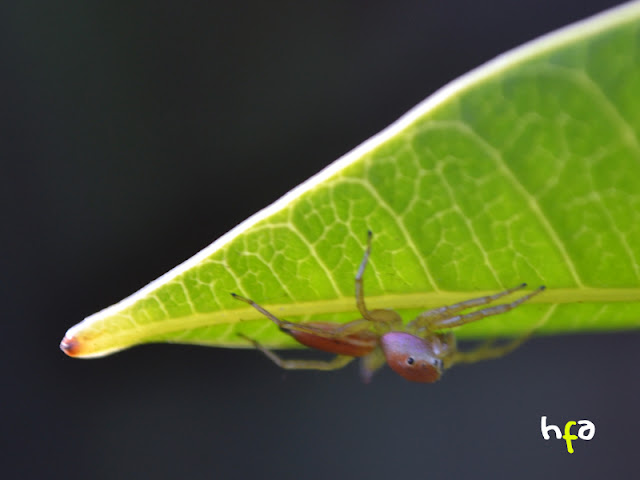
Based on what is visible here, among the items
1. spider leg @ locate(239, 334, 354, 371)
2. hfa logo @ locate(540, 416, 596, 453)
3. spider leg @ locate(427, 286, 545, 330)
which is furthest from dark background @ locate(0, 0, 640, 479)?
spider leg @ locate(427, 286, 545, 330)

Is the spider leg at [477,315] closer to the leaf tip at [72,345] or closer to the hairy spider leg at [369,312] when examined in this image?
the hairy spider leg at [369,312]

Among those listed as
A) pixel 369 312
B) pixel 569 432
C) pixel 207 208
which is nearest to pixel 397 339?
pixel 369 312

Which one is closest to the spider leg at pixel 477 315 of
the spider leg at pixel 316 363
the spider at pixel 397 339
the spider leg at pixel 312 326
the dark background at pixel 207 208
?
the spider at pixel 397 339

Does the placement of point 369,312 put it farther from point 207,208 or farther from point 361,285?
point 207,208

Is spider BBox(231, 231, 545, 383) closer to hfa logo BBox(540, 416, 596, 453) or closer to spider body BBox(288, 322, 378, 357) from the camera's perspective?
spider body BBox(288, 322, 378, 357)

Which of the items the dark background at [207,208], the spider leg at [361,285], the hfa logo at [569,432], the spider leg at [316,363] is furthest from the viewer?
the dark background at [207,208]
